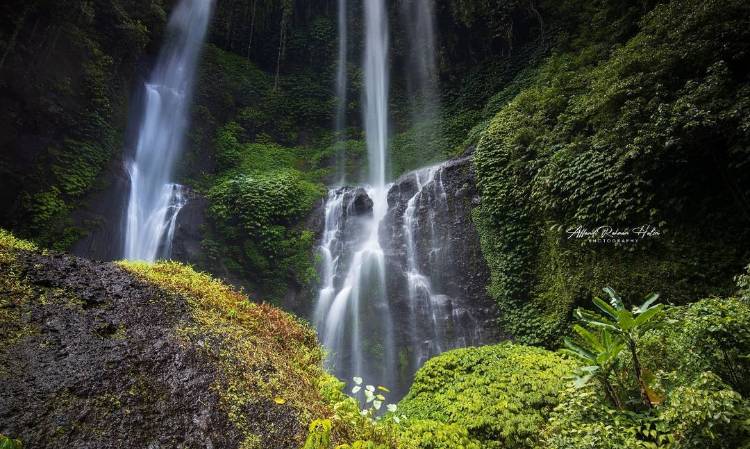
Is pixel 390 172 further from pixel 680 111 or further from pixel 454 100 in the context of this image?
pixel 680 111

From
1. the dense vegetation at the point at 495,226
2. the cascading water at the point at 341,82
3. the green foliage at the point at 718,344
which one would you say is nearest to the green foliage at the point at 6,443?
the dense vegetation at the point at 495,226

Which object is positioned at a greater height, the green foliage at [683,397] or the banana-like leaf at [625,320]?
the banana-like leaf at [625,320]

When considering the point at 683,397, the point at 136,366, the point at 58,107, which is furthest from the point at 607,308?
the point at 58,107

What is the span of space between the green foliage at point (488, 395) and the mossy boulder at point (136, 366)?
6.70 feet

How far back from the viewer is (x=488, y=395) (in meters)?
5.58

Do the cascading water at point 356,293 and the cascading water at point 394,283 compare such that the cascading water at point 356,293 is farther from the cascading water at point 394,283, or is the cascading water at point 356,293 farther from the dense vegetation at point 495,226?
the dense vegetation at point 495,226

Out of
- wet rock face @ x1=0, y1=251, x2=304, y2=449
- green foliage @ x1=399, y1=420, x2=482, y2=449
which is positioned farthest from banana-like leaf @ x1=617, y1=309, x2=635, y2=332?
wet rock face @ x1=0, y1=251, x2=304, y2=449

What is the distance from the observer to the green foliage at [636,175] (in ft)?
21.7

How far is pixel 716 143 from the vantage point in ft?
21.7

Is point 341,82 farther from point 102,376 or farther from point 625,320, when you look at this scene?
point 102,376

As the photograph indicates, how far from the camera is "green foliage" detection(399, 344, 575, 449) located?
479cm

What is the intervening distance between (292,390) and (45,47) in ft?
45.6

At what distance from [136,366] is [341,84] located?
74.1ft

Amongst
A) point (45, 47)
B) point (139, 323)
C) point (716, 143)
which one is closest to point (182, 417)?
point (139, 323)
